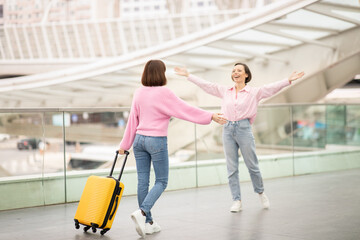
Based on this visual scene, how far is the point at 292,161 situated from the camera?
33.6 ft

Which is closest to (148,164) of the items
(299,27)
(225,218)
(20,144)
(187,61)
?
(225,218)

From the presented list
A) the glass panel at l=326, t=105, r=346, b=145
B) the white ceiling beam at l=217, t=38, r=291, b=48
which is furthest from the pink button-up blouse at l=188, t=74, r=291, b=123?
the white ceiling beam at l=217, t=38, r=291, b=48

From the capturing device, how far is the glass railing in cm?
722

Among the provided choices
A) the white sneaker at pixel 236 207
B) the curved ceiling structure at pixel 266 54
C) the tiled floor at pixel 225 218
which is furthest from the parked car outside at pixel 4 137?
the curved ceiling structure at pixel 266 54

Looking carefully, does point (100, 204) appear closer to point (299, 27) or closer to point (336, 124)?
point (336, 124)

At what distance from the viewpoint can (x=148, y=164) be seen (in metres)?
5.17

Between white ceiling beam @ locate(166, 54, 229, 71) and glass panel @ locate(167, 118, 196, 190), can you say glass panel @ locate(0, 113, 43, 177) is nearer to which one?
glass panel @ locate(167, 118, 196, 190)

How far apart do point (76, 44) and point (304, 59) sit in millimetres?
26485

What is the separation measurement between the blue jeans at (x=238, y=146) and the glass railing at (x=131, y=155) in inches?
82.7

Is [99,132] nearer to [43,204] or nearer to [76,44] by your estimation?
[43,204]

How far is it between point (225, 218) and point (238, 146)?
0.95 m

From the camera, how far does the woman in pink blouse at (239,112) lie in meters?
6.20

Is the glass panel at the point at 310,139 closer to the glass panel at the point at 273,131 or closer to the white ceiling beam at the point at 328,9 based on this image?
the glass panel at the point at 273,131

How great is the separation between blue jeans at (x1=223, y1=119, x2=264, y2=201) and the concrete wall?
2069 mm
